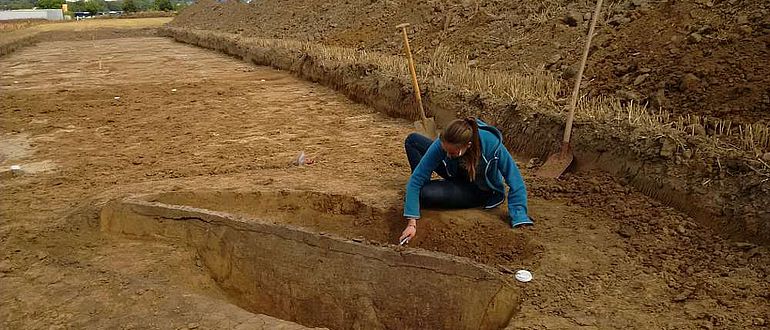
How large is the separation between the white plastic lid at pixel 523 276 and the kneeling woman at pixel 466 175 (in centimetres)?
55

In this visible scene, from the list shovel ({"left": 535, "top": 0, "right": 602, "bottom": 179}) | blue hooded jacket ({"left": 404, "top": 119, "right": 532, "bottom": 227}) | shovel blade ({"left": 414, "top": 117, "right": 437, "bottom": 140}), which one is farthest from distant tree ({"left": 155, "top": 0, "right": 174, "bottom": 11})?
blue hooded jacket ({"left": 404, "top": 119, "right": 532, "bottom": 227})

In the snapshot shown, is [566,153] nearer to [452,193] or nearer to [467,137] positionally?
[452,193]

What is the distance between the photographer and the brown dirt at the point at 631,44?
546 cm

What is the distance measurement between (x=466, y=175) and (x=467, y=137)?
2.25 feet

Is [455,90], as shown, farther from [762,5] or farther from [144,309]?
[144,309]

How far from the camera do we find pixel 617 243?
12.9ft

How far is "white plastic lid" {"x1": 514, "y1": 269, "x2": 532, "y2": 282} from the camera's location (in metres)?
3.44

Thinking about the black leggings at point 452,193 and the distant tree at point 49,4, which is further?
the distant tree at point 49,4

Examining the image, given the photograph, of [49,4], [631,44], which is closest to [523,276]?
[631,44]

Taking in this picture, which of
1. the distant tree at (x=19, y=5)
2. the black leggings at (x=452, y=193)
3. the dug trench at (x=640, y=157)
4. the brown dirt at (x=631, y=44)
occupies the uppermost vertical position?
the brown dirt at (x=631, y=44)

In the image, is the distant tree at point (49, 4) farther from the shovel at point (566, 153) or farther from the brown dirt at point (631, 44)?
the shovel at point (566, 153)

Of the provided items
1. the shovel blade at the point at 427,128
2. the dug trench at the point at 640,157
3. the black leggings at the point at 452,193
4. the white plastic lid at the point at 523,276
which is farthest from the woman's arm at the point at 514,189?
→ the shovel blade at the point at 427,128

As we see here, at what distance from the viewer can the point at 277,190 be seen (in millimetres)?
5020

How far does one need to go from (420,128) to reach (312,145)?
114 cm
